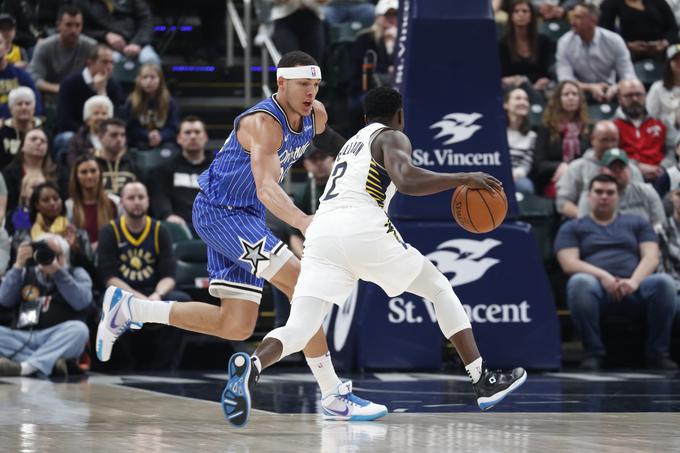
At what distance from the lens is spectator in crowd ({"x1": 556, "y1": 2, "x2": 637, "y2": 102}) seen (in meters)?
14.1

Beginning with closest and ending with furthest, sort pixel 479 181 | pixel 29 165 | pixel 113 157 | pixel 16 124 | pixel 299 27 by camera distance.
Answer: pixel 479 181 → pixel 29 165 → pixel 113 157 → pixel 16 124 → pixel 299 27

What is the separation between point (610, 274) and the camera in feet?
37.2

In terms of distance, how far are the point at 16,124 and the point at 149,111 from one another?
1.33 meters

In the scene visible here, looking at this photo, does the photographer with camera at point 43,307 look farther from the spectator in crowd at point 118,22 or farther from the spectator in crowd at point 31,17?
the spectator in crowd at point 31,17

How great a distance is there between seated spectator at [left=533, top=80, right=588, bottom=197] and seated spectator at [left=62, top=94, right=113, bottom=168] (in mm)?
4168

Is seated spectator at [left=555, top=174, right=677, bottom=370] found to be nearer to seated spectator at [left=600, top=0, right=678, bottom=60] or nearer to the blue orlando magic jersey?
seated spectator at [left=600, top=0, right=678, bottom=60]

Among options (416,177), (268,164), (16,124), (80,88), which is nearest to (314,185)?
(80,88)

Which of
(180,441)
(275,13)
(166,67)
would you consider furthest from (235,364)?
(166,67)

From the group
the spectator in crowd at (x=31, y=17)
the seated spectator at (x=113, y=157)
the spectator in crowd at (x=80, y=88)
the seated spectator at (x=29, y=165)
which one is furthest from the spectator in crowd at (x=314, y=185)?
the spectator in crowd at (x=31, y=17)

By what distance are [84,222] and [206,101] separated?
12.0ft

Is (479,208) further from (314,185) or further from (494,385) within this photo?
(314,185)

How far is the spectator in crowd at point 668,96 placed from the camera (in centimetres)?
1342

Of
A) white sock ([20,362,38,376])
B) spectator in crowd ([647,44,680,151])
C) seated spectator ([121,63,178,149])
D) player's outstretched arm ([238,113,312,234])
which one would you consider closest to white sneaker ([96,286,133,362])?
player's outstretched arm ([238,113,312,234])

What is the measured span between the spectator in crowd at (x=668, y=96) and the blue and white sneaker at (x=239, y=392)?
8.38 meters
